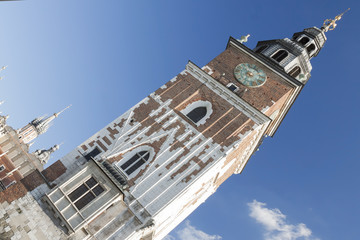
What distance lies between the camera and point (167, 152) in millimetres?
23875

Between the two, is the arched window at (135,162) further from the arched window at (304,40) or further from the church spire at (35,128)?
the church spire at (35,128)

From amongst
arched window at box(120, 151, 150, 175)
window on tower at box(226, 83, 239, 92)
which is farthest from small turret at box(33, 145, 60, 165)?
window on tower at box(226, 83, 239, 92)

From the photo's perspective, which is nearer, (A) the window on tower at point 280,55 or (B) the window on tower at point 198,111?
(B) the window on tower at point 198,111

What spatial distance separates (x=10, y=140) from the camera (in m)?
45.9

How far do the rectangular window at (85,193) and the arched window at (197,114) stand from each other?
29.8ft

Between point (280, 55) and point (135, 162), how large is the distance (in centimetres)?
1786

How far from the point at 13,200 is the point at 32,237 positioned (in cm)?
268

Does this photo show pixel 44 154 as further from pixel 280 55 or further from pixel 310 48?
pixel 310 48

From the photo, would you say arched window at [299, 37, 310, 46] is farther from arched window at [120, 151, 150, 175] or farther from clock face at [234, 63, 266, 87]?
arched window at [120, 151, 150, 175]

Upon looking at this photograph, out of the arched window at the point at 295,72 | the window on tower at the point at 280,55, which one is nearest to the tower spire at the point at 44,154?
the window on tower at the point at 280,55

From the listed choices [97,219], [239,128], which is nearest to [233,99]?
[239,128]

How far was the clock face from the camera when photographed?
A: 29.0m

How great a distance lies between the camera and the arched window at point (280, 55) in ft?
106

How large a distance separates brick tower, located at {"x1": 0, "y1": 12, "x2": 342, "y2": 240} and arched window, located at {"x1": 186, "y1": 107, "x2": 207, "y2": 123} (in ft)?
0.26
